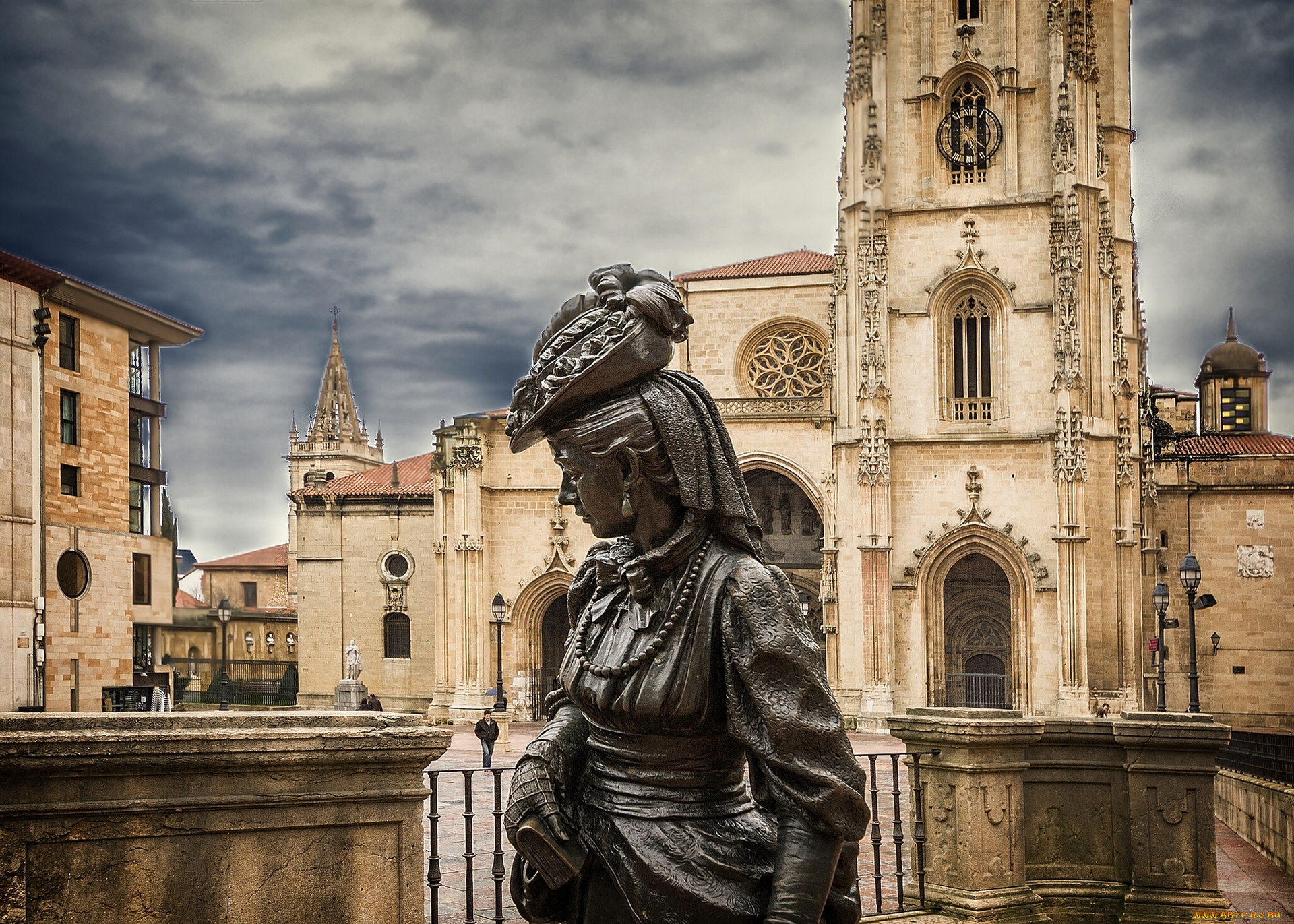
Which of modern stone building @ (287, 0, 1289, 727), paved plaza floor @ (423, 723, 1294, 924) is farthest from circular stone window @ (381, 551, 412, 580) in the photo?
paved plaza floor @ (423, 723, 1294, 924)

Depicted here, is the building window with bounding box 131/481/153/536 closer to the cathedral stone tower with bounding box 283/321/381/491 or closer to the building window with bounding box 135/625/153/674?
the building window with bounding box 135/625/153/674

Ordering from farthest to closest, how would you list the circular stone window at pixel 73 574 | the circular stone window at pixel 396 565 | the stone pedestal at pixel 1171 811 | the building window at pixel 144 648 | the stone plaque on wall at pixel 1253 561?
the circular stone window at pixel 396 565 → the stone plaque on wall at pixel 1253 561 → the building window at pixel 144 648 → the circular stone window at pixel 73 574 → the stone pedestal at pixel 1171 811

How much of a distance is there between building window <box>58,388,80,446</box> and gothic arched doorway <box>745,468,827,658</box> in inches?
702

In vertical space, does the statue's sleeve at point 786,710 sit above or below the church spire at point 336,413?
below

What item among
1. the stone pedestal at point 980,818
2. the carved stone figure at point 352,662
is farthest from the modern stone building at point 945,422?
the stone pedestal at point 980,818

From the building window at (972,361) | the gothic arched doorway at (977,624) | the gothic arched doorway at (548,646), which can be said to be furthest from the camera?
the gothic arched doorway at (548,646)

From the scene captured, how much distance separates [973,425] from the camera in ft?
107

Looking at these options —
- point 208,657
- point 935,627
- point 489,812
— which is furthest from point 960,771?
point 208,657

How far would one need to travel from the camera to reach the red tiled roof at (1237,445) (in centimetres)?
4112

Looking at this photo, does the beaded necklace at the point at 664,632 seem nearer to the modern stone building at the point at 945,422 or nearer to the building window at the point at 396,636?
the modern stone building at the point at 945,422

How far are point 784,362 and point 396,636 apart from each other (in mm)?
15108

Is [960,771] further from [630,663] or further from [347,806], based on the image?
[630,663]

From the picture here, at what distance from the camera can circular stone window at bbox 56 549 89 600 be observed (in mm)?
32625

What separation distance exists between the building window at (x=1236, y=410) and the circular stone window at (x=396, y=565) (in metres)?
35.4
